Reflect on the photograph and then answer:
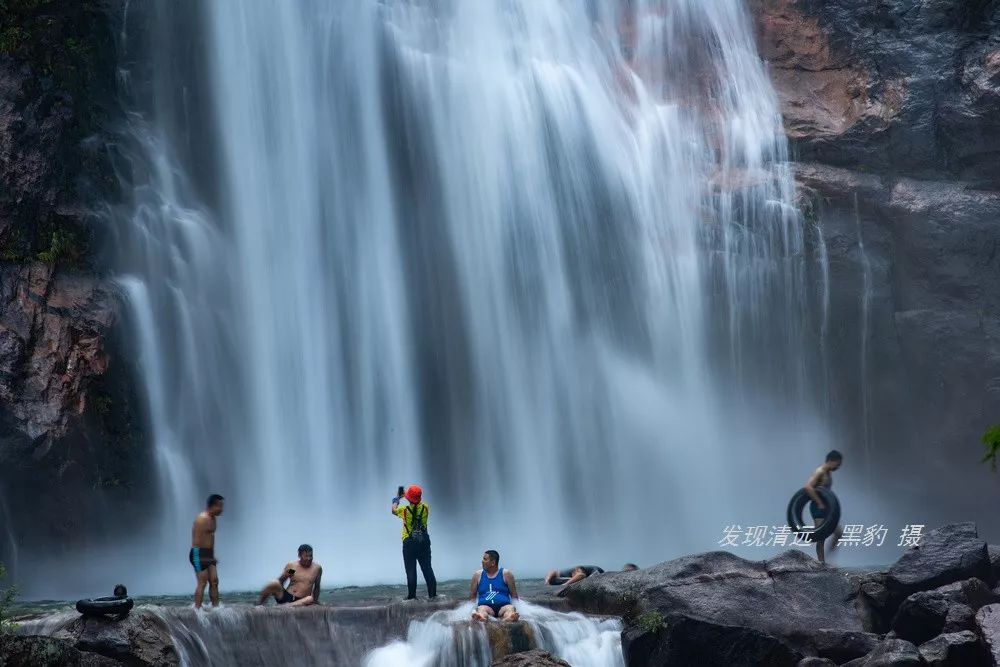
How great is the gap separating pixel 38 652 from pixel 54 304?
11313 mm

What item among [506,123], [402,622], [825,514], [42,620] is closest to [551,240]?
[506,123]

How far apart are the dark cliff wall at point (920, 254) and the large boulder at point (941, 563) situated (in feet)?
37.1

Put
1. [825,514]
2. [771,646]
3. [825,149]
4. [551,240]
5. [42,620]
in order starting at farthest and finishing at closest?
[825,149] < [551,240] < [825,514] < [771,646] < [42,620]

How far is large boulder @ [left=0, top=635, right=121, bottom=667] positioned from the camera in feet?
31.0

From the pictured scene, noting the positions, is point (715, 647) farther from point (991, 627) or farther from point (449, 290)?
point (449, 290)

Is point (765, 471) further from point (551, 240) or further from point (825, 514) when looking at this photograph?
point (825, 514)

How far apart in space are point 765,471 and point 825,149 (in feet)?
24.5

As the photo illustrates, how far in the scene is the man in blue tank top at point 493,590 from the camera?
1259 centimetres

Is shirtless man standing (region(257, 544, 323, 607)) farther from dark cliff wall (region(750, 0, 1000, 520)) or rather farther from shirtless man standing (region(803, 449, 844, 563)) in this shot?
dark cliff wall (region(750, 0, 1000, 520))

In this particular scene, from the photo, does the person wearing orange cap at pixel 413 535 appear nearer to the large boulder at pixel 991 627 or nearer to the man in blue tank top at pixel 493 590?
the man in blue tank top at pixel 493 590

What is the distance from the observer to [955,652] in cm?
1148

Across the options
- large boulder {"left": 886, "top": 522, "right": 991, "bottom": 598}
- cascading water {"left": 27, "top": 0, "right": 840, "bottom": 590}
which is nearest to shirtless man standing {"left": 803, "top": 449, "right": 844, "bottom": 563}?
large boulder {"left": 886, "top": 522, "right": 991, "bottom": 598}

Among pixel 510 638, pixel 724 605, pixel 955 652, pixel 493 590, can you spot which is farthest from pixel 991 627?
pixel 493 590

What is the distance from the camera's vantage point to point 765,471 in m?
24.4
